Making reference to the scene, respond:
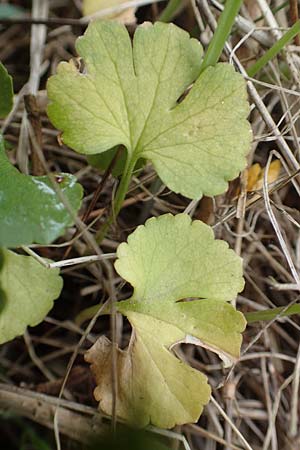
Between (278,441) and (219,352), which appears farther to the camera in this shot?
(278,441)

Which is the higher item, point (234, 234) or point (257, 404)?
point (234, 234)

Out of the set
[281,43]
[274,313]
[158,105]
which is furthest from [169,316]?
[281,43]

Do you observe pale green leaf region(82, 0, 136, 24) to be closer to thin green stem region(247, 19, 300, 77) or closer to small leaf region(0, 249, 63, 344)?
thin green stem region(247, 19, 300, 77)

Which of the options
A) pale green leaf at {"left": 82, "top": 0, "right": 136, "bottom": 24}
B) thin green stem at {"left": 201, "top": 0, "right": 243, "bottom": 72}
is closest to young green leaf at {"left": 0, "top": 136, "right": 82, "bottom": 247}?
thin green stem at {"left": 201, "top": 0, "right": 243, "bottom": 72}

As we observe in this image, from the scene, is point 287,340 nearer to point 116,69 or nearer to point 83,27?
point 116,69

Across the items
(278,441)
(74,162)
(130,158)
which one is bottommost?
(278,441)

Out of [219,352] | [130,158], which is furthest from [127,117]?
[219,352]
